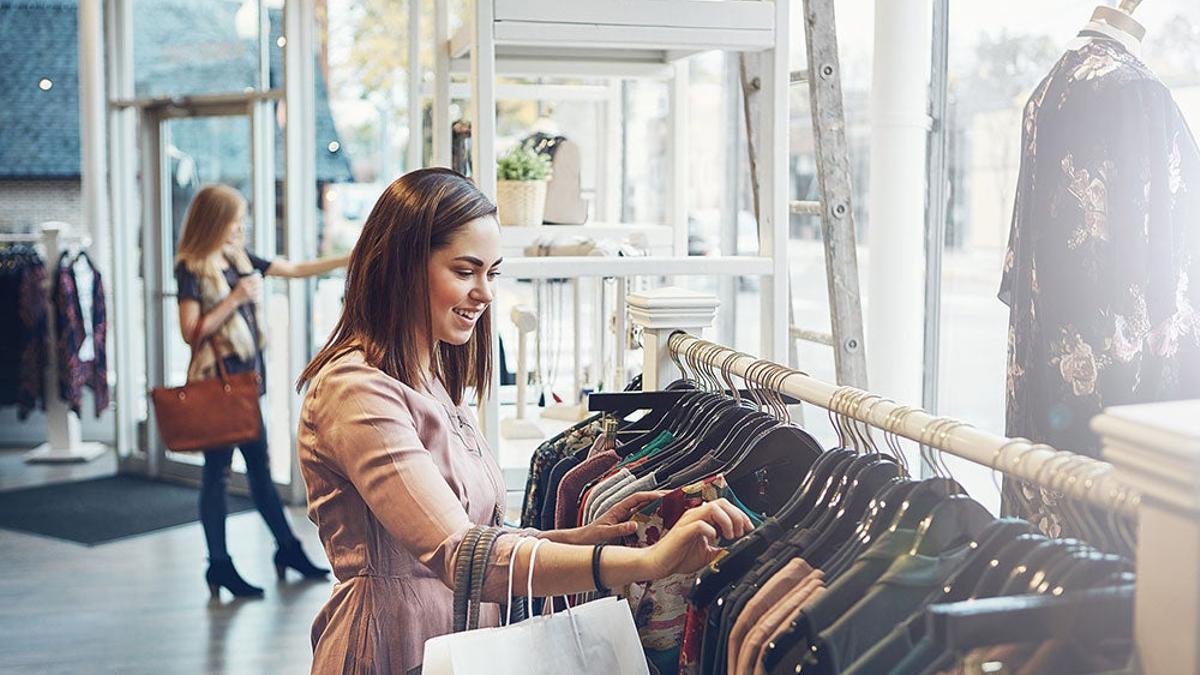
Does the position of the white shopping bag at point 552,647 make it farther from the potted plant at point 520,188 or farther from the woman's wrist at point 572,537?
the potted plant at point 520,188

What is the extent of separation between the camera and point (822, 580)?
1366mm

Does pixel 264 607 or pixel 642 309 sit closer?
pixel 642 309

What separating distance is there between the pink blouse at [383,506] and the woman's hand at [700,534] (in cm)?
26

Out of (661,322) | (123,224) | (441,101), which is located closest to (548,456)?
(661,322)

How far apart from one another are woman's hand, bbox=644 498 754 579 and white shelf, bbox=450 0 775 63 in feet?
5.06

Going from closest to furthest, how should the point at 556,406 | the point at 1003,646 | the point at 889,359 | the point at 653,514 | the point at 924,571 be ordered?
the point at 1003,646 < the point at 924,571 < the point at 653,514 < the point at 889,359 < the point at 556,406

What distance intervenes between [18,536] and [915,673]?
19.6ft

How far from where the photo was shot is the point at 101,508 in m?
6.82

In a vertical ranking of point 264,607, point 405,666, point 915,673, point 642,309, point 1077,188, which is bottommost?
point 264,607

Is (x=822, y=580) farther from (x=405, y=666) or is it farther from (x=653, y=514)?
(x=405, y=666)

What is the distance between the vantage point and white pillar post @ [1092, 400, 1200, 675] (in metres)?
0.95

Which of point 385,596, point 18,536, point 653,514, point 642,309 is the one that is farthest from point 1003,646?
point 18,536

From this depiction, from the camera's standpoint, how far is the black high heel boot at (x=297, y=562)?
549 cm

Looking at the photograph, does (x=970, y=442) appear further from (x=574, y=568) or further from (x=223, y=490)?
(x=223, y=490)
